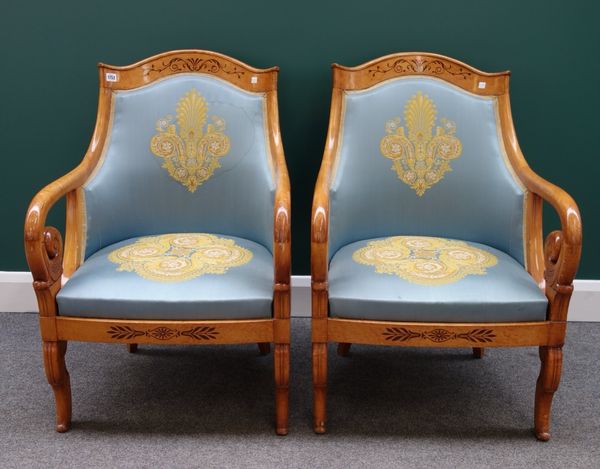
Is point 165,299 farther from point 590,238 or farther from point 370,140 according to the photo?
point 590,238

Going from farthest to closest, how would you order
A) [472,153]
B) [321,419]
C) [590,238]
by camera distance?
[590,238] < [472,153] < [321,419]

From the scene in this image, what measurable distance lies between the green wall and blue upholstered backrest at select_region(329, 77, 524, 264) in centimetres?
29

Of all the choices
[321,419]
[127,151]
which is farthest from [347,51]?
[321,419]

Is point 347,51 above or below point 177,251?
above

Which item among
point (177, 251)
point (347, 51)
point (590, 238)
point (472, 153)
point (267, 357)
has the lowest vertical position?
point (267, 357)

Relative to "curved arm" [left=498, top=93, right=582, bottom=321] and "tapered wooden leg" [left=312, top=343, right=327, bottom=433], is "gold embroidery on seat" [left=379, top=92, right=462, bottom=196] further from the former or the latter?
"tapered wooden leg" [left=312, top=343, right=327, bottom=433]

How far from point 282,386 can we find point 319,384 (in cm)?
10

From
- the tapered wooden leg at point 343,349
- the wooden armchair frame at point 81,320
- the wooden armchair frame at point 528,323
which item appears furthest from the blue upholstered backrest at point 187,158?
the tapered wooden leg at point 343,349

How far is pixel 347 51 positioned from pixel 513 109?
0.61 meters

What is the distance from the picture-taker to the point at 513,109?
2215 mm

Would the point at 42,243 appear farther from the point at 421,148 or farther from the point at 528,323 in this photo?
the point at 528,323

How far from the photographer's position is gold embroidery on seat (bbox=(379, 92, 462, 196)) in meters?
1.94

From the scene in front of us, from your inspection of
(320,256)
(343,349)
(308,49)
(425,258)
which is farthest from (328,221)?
(308,49)

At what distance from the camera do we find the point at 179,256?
175cm
